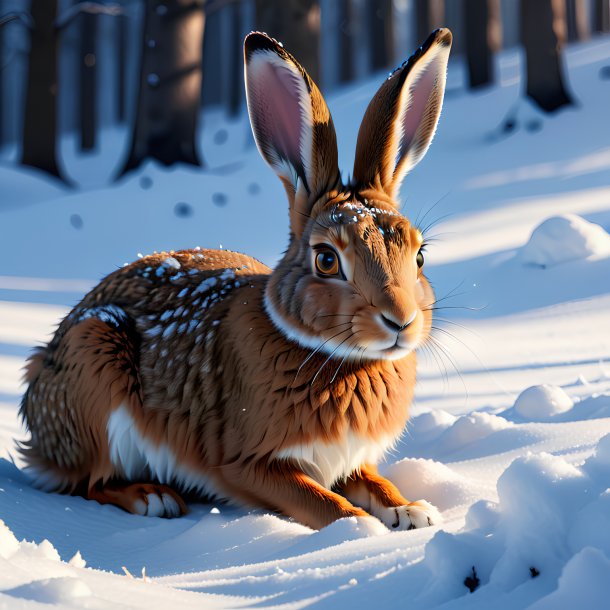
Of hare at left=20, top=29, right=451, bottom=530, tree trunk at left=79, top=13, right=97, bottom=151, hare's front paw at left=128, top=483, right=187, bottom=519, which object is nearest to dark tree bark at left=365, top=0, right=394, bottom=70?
tree trunk at left=79, top=13, right=97, bottom=151

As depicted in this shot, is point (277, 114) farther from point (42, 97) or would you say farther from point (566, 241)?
point (42, 97)

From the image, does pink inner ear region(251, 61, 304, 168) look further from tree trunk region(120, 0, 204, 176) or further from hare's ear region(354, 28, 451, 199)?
tree trunk region(120, 0, 204, 176)

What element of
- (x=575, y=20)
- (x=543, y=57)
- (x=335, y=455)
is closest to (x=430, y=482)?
(x=335, y=455)

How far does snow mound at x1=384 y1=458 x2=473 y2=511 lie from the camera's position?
4027 mm

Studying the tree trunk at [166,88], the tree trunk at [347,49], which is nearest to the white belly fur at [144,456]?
the tree trunk at [166,88]

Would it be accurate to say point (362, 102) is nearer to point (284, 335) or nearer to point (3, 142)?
point (284, 335)

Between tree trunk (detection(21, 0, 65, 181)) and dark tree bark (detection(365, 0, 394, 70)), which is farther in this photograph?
dark tree bark (detection(365, 0, 394, 70))

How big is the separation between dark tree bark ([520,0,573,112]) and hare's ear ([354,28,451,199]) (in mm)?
10174

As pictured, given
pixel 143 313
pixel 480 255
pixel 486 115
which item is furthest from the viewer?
pixel 486 115

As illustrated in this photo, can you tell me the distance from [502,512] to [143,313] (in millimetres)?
2587

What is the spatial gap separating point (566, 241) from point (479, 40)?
1123 centimetres

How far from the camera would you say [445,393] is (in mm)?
5996

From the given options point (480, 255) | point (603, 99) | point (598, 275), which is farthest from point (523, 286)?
point (603, 99)

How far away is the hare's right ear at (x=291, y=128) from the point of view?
156 inches
